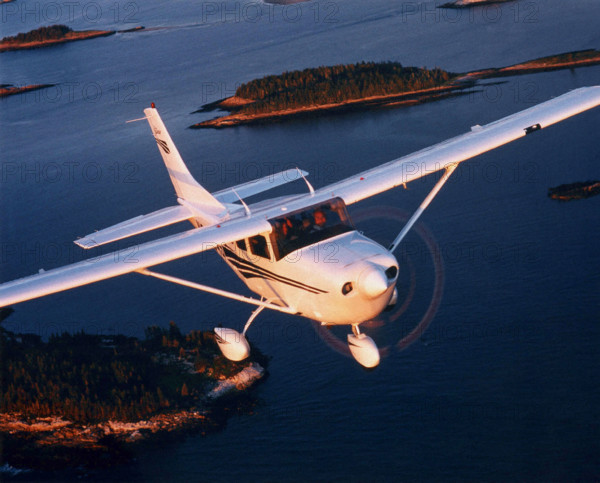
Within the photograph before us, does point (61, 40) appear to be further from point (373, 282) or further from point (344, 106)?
point (373, 282)

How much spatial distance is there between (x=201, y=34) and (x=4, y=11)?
5322cm

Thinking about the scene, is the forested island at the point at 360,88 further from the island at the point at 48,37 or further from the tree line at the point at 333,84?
the island at the point at 48,37

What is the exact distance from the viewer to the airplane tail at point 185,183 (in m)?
18.2

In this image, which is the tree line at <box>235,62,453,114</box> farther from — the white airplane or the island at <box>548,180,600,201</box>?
the white airplane

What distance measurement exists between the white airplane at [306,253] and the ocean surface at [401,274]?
2444mm

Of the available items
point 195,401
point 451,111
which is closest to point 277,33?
point 451,111

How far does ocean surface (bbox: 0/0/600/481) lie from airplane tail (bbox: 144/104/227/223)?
4243mm

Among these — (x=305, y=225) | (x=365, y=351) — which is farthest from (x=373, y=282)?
(x=365, y=351)

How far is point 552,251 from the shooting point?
23.5m

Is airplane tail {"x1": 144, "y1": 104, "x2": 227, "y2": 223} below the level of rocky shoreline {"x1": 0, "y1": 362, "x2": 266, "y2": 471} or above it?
above

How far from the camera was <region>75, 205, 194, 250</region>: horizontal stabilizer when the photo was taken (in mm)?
17750

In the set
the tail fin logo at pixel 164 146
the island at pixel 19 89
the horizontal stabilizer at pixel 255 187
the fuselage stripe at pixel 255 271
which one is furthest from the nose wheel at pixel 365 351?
the island at pixel 19 89

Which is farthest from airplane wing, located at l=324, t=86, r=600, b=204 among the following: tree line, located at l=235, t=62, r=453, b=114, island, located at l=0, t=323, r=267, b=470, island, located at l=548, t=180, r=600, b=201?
tree line, located at l=235, t=62, r=453, b=114

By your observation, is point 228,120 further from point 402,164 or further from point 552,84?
point 402,164
